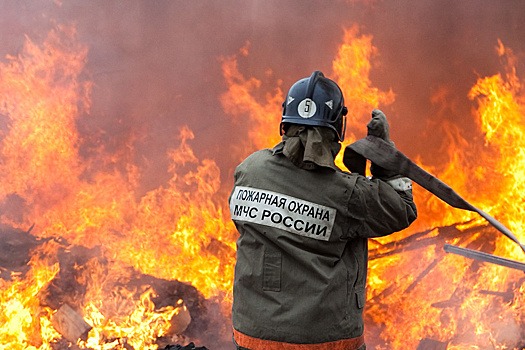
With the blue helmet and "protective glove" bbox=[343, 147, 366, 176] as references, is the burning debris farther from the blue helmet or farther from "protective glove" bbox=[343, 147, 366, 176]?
the blue helmet

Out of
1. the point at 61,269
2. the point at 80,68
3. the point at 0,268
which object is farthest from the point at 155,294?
the point at 80,68

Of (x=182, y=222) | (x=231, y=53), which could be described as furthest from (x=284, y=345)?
(x=231, y=53)

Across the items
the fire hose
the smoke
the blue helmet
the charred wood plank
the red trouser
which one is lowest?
the red trouser

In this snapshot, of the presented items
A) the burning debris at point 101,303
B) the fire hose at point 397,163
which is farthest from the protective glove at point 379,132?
the burning debris at point 101,303

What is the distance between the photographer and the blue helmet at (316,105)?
243 cm

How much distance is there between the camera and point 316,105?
2432 millimetres

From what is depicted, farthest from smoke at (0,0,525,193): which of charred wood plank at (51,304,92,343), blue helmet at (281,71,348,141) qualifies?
blue helmet at (281,71,348,141)

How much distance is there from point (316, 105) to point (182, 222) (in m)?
4.65

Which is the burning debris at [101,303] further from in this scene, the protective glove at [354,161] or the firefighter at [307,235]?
the protective glove at [354,161]

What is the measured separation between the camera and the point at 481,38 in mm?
6766

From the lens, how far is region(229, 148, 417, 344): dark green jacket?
229 cm

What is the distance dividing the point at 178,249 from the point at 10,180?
8.03 ft

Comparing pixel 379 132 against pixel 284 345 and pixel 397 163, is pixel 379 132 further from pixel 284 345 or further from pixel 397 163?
pixel 284 345

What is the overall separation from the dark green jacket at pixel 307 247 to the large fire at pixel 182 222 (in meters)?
3.47
